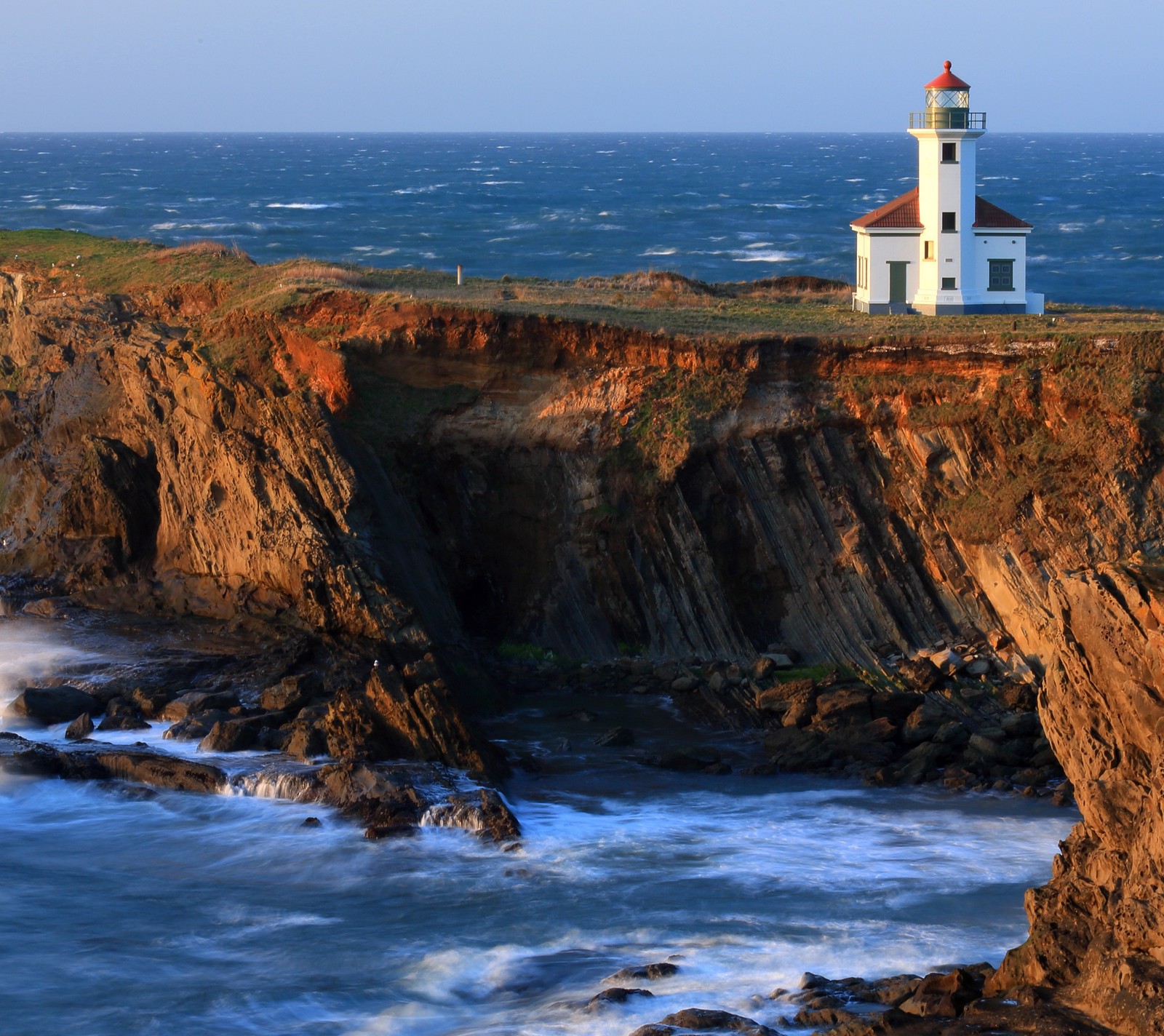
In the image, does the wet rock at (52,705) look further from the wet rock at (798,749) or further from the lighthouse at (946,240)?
the lighthouse at (946,240)

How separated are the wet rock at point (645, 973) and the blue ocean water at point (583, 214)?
35.1m

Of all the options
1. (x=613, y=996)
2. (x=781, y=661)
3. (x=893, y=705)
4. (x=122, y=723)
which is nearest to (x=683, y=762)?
(x=893, y=705)

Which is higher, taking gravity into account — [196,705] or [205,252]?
[205,252]

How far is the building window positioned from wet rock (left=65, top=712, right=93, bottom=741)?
22.7 meters

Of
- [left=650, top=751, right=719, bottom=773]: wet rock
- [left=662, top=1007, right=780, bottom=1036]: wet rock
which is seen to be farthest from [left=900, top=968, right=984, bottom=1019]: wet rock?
[left=650, top=751, right=719, bottom=773]: wet rock

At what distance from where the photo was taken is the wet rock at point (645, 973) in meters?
16.1

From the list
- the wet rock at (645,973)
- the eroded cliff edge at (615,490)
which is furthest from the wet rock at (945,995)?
the eroded cliff edge at (615,490)

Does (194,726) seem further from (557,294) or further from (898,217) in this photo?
(898,217)

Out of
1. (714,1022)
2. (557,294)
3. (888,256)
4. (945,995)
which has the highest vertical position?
(888,256)

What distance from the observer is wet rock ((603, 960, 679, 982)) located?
16062 millimetres

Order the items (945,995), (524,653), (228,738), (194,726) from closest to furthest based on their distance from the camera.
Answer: (945,995)
(228,738)
(194,726)
(524,653)

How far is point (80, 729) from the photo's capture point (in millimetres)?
23641

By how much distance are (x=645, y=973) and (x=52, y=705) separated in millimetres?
12385

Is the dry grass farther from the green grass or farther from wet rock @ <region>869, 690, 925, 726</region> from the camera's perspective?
wet rock @ <region>869, 690, 925, 726</region>
